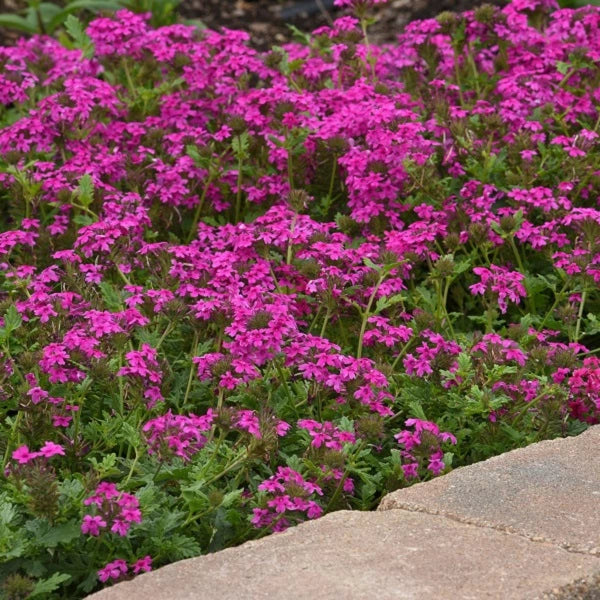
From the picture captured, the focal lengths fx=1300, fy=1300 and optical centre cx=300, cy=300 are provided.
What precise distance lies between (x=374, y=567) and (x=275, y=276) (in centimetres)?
159

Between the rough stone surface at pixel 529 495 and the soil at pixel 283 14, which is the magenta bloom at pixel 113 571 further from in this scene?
the soil at pixel 283 14

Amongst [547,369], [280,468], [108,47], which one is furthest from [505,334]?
[108,47]

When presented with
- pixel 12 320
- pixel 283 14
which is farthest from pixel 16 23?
pixel 12 320

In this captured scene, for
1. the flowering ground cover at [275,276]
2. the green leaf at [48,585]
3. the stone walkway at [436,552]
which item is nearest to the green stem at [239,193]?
the flowering ground cover at [275,276]

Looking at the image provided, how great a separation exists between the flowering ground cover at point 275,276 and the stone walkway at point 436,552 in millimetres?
245

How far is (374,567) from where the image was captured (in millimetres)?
2531

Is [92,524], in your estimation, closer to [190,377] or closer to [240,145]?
[190,377]

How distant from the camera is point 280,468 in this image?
10.1 ft

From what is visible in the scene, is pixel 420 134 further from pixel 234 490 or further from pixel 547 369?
pixel 234 490

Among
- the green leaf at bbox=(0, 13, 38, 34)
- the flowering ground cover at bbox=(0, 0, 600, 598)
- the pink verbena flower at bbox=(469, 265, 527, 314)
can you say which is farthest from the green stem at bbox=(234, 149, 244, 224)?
the green leaf at bbox=(0, 13, 38, 34)

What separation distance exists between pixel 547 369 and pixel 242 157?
128cm

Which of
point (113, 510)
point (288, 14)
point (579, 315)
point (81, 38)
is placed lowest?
point (288, 14)

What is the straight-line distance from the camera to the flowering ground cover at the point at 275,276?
301 cm

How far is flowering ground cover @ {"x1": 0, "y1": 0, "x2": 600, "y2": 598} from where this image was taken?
301 cm
